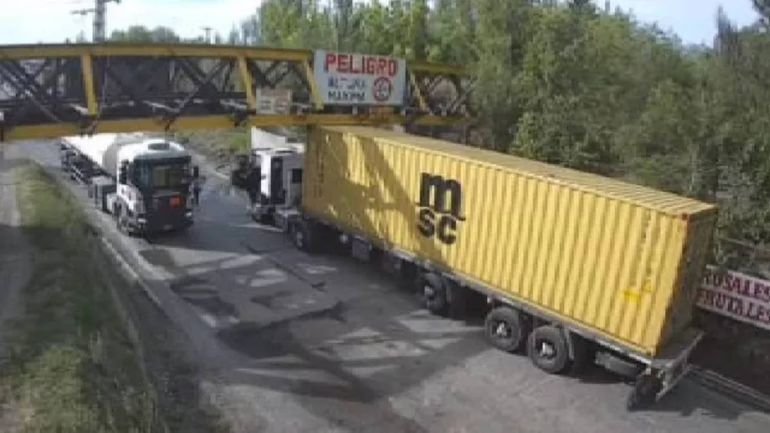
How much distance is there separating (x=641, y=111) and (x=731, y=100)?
3.90 metres

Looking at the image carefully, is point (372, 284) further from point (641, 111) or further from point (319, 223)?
point (641, 111)

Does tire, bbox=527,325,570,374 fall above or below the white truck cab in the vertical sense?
below

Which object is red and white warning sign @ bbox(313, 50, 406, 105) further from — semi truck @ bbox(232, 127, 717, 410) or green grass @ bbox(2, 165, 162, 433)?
green grass @ bbox(2, 165, 162, 433)

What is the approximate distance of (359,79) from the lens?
2470 centimetres

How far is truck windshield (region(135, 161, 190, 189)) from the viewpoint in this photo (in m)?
23.7

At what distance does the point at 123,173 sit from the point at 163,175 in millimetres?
1427

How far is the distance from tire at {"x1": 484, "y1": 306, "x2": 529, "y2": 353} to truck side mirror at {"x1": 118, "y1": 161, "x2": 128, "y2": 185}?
1289 centimetres

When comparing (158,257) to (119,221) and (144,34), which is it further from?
(144,34)

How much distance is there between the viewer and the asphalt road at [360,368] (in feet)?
45.0

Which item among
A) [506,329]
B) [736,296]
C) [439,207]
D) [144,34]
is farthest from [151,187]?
[144,34]

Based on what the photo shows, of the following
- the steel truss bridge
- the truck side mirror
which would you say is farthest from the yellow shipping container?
the truck side mirror

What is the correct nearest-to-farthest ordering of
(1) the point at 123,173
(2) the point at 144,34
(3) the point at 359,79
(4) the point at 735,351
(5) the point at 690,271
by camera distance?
Answer: (5) the point at 690,271, (4) the point at 735,351, (1) the point at 123,173, (3) the point at 359,79, (2) the point at 144,34

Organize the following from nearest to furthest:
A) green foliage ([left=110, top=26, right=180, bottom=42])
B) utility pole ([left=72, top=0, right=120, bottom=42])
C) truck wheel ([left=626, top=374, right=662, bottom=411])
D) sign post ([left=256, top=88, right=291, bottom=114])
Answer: truck wheel ([left=626, top=374, right=662, bottom=411]) < sign post ([left=256, top=88, right=291, bottom=114]) < utility pole ([left=72, top=0, right=120, bottom=42]) < green foliage ([left=110, top=26, right=180, bottom=42])

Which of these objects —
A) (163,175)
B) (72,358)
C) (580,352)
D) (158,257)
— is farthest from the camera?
(163,175)
